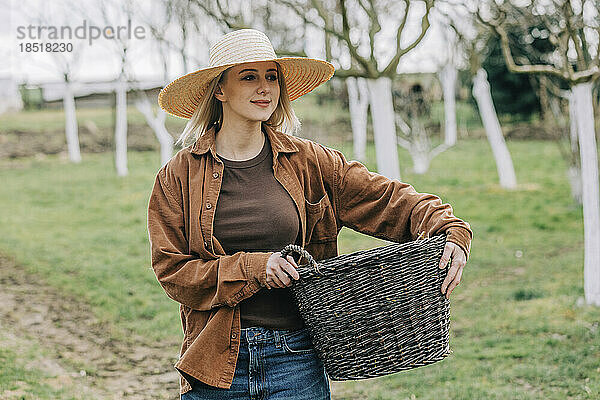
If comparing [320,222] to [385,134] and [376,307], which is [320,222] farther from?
[385,134]

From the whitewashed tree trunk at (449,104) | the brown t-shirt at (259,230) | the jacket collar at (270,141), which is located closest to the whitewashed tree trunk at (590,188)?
the jacket collar at (270,141)

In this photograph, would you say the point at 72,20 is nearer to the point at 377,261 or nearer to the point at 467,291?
the point at 467,291

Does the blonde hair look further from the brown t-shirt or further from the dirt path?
the dirt path

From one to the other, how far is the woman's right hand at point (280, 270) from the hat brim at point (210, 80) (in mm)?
686

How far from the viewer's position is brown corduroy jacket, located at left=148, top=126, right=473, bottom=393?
7.57ft

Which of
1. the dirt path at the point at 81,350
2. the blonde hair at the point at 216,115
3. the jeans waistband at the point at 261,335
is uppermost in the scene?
the blonde hair at the point at 216,115

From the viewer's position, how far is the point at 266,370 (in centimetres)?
236

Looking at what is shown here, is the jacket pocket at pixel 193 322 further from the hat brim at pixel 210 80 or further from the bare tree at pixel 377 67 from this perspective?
the bare tree at pixel 377 67

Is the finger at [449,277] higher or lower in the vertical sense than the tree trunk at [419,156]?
lower

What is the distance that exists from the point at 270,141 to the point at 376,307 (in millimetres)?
707

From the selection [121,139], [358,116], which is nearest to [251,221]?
[121,139]

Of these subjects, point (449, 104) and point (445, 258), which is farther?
point (449, 104)

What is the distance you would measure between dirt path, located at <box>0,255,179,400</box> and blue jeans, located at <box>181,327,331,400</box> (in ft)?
9.81

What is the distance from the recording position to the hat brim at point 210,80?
8.41 feet
